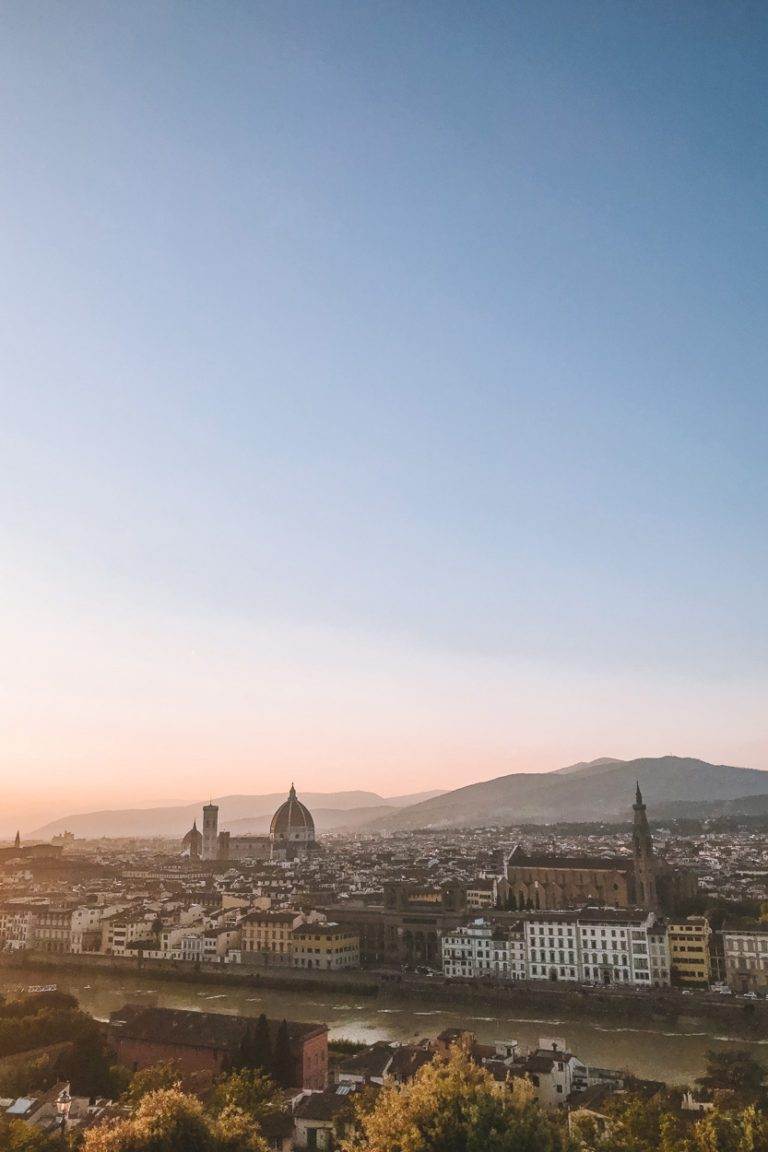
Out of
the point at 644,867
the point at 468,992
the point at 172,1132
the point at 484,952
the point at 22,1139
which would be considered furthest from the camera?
the point at 644,867

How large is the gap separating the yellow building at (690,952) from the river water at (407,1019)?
4.87 meters

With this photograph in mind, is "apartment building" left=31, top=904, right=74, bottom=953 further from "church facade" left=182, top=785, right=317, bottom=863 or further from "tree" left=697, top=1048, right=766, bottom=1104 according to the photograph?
"church facade" left=182, top=785, right=317, bottom=863

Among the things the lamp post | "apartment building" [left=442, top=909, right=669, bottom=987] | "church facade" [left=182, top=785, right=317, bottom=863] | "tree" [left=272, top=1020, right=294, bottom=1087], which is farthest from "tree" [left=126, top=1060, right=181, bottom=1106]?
"church facade" [left=182, top=785, right=317, bottom=863]

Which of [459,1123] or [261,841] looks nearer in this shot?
[459,1123]

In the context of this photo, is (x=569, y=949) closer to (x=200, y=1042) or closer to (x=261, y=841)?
(x=200, y=1042)

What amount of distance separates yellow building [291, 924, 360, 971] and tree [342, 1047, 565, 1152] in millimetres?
26892

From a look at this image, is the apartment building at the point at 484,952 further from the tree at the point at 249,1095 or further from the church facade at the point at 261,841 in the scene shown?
the church facade at the point at 261,841

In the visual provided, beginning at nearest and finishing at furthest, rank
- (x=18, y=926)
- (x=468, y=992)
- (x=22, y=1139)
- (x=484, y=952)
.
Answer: (x=22, y=1139) → (x=468, y=992) → (x=484, y=952) → (x=18, y=926)

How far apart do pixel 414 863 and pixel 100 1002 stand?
1671 inches

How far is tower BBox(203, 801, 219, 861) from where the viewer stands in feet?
317

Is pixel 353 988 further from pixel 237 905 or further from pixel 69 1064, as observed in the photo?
pixel 69 1064

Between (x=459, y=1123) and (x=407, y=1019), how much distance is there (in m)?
19.5

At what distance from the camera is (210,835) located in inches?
3831

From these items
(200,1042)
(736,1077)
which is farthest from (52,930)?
(736,1077)
